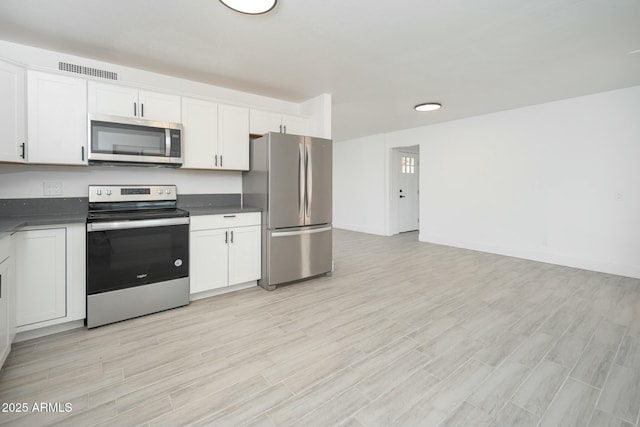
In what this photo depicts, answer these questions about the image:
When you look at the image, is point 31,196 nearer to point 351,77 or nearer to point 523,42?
point 351,77

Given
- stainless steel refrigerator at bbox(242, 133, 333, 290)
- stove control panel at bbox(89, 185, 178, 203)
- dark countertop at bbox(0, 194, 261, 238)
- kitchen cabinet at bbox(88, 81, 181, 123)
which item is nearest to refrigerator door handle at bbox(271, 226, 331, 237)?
stainless steel refrigerator at bbox(242, 133, 333, 290)

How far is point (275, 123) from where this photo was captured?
380 centimetres

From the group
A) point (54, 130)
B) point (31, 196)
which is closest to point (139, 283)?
point (31, 196)

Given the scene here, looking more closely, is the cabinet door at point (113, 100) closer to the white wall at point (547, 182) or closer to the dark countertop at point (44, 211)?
the dark countertop at point (44, 211)

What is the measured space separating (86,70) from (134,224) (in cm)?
175

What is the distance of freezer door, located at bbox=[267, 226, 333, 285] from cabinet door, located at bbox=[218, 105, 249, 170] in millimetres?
973

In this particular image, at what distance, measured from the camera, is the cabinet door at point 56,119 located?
7.86 feet

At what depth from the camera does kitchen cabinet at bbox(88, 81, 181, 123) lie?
8.71 feet

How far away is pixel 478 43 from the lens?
8.89 feet

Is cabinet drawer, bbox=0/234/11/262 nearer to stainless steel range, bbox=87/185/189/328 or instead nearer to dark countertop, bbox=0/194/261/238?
dark countertop, bbox=0/194/261/238

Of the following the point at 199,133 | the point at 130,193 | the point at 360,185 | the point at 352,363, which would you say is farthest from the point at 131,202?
the point at 360,185

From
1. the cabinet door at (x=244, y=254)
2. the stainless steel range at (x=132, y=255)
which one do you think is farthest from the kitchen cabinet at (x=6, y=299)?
the cabinet door at (x=244, y=254)

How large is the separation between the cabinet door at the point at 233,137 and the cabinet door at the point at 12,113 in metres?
1.60

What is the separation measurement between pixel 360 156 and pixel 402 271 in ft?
14.2
